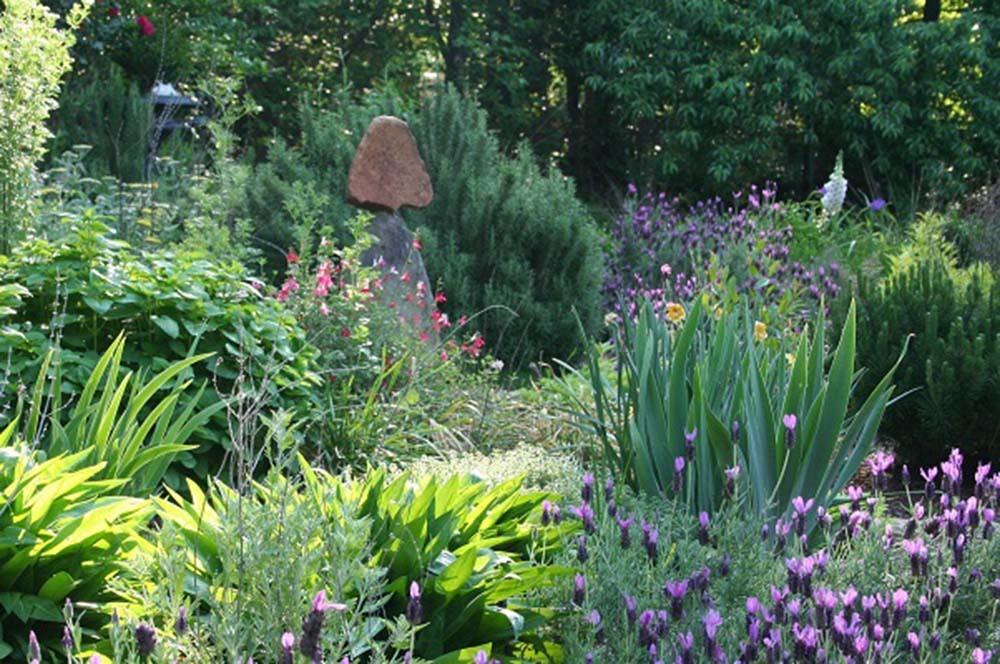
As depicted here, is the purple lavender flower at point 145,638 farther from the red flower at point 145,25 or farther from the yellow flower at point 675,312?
the red flower at point 145,25

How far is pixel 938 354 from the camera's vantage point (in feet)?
18.4

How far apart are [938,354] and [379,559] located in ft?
11.9

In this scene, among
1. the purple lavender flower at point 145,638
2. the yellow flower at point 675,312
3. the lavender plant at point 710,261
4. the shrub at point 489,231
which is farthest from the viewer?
the shrub at point 489,231

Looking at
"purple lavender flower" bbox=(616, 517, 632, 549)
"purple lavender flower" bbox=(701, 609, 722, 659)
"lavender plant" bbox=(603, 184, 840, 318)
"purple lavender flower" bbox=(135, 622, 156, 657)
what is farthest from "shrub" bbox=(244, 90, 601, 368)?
"purple lavender flower" bbox=(135, 622, 156, 657)

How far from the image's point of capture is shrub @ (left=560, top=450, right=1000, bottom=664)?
234 cm

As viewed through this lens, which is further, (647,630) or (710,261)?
(710,261)

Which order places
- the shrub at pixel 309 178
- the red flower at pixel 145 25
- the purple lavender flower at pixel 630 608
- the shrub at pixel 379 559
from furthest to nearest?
the red flower at pixel 145 25
the shrub at pixel 309 178
the purple lavender flower at pixel 630 608
the shrub at pixel 379 559

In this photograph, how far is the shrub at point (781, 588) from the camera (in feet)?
7.67

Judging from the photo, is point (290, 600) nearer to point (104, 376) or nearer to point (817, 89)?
point (104, 376)

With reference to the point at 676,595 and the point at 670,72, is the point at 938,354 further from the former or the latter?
the point at 670,72

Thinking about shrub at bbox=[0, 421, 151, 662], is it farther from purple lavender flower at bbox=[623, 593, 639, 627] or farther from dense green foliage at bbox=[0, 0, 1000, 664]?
purple lavender flower at bbox=[623, 593, 639, 627]

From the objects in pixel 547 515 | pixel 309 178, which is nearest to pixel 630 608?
pixel 547 515

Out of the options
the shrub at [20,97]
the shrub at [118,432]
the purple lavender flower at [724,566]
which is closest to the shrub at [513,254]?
the shrub at [20,97]

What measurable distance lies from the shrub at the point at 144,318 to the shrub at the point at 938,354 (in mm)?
2768
